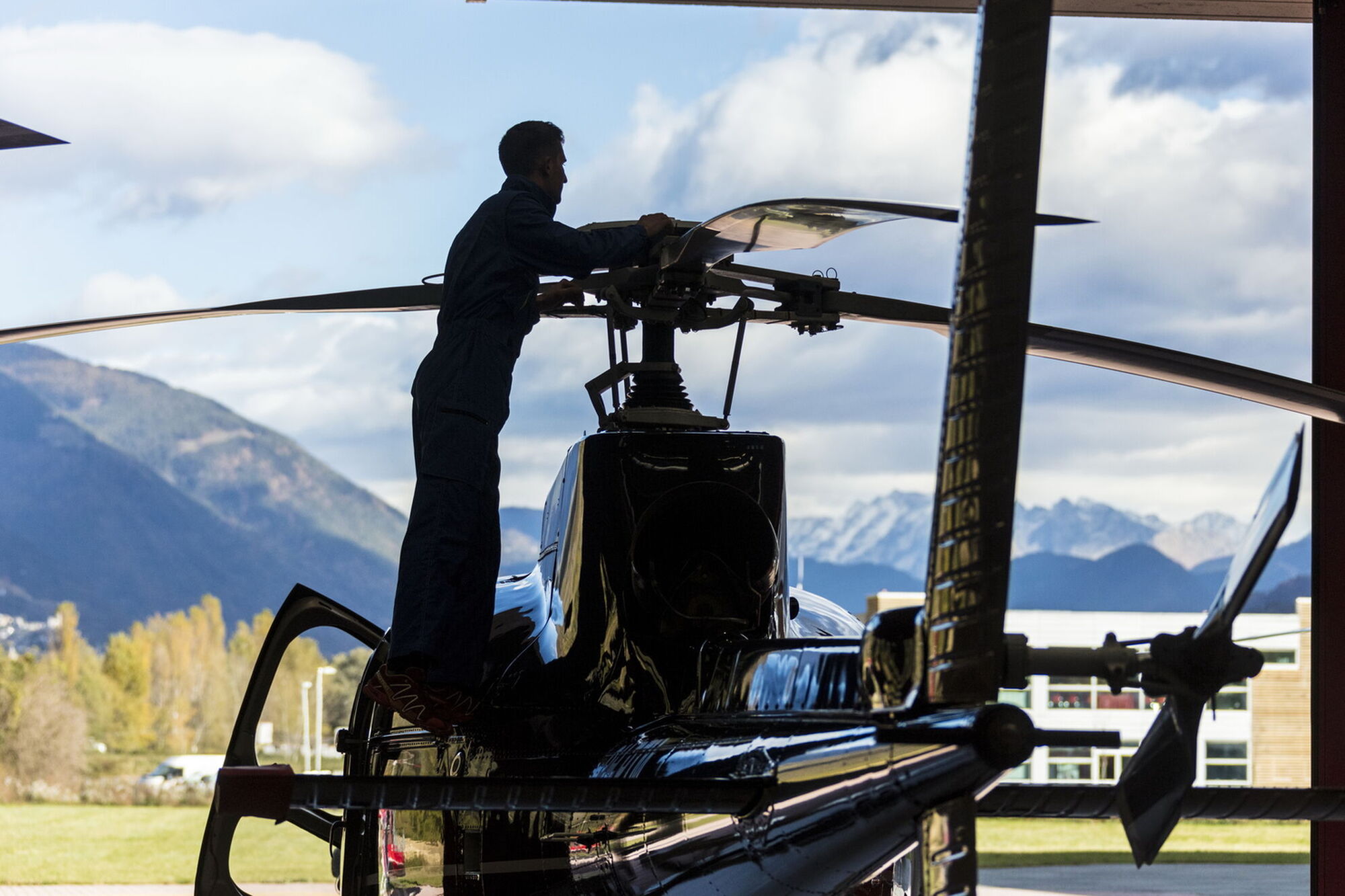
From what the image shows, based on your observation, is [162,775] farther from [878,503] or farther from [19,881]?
[878,503]

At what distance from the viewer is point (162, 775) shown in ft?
114

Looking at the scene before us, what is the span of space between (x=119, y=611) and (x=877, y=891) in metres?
64.6

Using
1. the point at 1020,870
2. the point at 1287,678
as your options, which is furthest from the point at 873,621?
the point at 1287,678

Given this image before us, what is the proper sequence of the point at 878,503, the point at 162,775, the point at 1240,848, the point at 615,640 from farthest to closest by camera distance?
the point at 878,503, the point at 162,775, the point at 1240,848, the point at 615,640

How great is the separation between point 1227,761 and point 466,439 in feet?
98.9

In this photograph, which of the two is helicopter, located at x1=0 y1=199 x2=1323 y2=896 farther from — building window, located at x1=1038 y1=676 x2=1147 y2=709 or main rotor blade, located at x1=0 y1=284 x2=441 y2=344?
building window, located at x1=1038 y1=676 x2=1147 y2=709

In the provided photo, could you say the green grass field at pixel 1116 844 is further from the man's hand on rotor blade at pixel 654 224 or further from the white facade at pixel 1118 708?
the man's hand on rotor blade at pixel 654 224

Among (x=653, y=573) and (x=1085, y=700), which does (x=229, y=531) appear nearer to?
(x=1085, y=700)

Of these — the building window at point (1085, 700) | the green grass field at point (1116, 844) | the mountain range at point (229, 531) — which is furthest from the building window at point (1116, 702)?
the mountain range at point (229, 531)

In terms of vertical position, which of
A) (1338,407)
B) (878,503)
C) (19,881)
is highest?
(878,503)

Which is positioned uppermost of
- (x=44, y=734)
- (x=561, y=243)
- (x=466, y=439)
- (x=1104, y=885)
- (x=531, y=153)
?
(x=531, y=153)

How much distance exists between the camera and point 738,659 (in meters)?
2.73

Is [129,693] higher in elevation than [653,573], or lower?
lower

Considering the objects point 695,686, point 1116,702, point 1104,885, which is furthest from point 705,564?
point 1116,702
